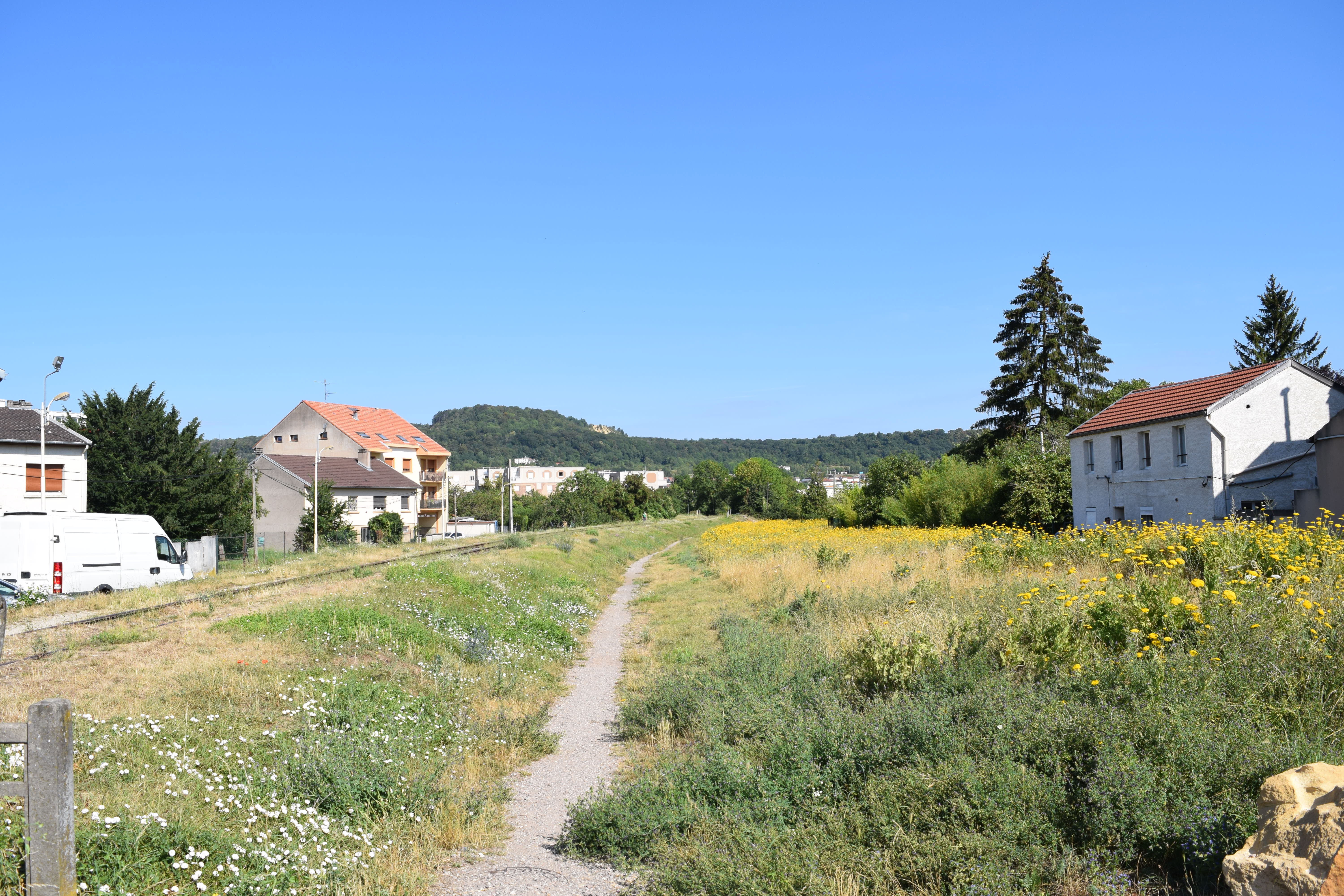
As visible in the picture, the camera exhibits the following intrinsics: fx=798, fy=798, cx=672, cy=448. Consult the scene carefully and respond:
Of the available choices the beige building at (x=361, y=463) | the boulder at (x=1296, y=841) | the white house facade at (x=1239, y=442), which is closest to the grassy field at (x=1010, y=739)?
the boulder at (x=1296, y=841)

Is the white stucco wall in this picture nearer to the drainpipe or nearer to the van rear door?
the van rear door

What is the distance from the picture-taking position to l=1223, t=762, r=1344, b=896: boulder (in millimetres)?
3230

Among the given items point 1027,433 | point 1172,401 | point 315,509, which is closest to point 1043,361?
point 1027,433

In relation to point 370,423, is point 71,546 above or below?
below

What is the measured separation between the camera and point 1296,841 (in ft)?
11.3

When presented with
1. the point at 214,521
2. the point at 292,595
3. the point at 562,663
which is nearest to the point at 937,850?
the point at 562,663

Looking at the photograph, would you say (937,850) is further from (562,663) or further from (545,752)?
(562,663)

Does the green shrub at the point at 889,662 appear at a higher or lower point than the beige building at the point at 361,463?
lower

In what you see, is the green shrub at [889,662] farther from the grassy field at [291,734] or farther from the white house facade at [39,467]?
the white house facade at [39,467]

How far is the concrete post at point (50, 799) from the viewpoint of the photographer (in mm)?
3914

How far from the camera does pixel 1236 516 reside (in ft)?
69.9

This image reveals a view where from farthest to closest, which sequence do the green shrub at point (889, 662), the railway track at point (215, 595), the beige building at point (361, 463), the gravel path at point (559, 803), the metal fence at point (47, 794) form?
the beige building at point (361, 463) < the railway track at point (215, 595) < the green shrub at point (889, 662) < the gravel path at point (559, 803) < the metal fence at point (47, 794)

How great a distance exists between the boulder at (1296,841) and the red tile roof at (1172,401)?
24.1 meters

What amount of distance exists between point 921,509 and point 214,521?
118 ft
